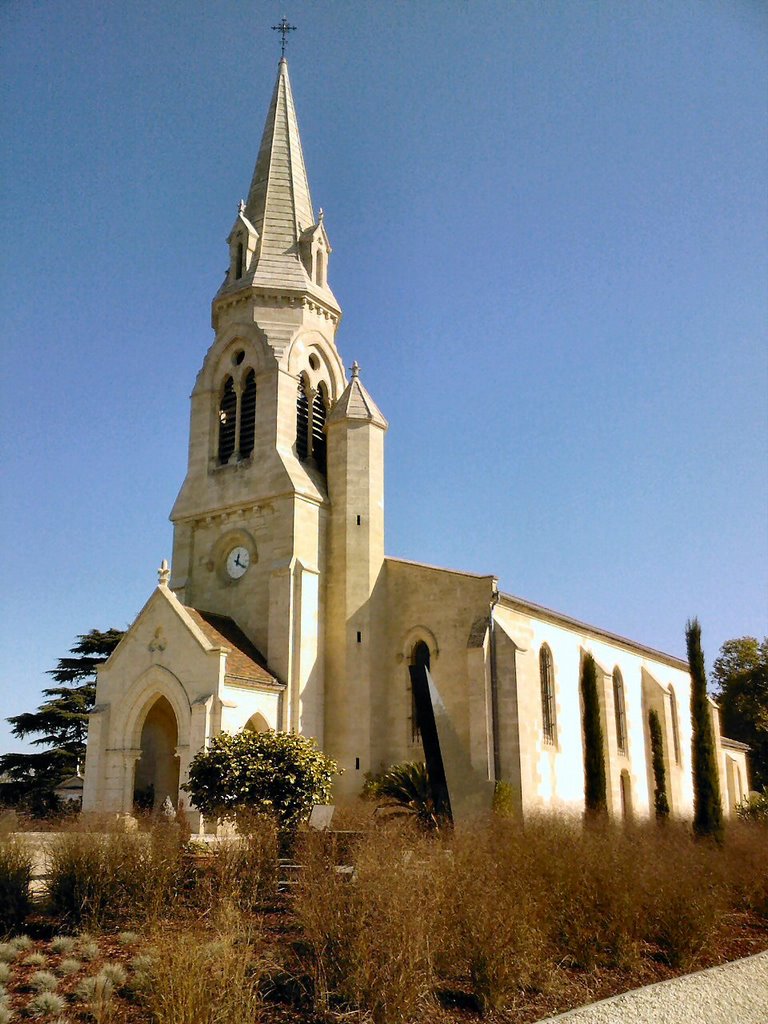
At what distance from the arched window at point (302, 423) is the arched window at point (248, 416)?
1.63m

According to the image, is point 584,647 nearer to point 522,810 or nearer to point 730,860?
point 522,810

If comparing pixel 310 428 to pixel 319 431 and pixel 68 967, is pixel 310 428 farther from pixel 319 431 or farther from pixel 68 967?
pixel 68 967

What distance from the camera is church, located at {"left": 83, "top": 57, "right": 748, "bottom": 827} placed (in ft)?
92.0

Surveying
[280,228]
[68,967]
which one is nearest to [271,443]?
[280,228]

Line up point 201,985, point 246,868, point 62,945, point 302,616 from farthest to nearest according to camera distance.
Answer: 1. point 302,616
2. point 246,868
3. point 62,945
4. point 201,985

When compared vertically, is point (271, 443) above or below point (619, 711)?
above

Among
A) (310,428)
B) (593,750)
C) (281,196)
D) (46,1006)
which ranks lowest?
(46,1006)

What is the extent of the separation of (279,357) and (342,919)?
26010mm

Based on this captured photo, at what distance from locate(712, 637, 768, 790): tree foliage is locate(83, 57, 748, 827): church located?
23.1 metres

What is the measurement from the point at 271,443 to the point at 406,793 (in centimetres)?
1400

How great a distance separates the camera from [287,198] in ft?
124

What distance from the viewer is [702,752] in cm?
3172

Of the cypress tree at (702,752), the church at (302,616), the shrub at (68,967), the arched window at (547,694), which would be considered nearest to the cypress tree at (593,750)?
the church at (302,616)

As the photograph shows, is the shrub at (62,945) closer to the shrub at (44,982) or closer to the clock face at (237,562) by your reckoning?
the shrub at (44,982)
